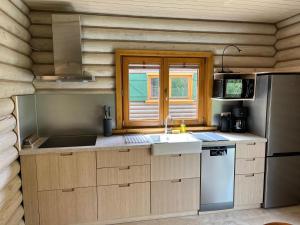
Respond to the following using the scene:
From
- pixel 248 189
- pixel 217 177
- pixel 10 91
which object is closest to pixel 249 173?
pixel 248 189

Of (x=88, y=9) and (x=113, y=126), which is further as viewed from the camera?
(x=113, y=126)

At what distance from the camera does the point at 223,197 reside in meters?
2.91

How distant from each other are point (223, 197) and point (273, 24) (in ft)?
8.69

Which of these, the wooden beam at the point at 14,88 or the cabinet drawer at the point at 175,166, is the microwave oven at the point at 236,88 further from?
the wooden beam at the point at 14,88

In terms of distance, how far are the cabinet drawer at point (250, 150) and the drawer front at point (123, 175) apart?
3.84 ft

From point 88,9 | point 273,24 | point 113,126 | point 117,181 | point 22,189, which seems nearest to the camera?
point 22,189

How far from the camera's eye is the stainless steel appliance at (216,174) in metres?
2.82

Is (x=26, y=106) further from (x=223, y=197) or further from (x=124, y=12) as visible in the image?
(x=223, y=197)

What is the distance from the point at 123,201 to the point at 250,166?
1646mm

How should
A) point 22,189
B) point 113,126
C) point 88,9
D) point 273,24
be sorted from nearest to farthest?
point 22,189 → point 88,9 → point 113,126 → point 273,24

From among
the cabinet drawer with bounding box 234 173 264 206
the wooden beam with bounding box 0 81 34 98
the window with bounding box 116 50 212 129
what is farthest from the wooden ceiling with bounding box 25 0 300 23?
the cabinet drawer with bounding box 234 173 264 206

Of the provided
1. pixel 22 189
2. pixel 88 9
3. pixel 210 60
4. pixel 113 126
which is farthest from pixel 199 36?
pixel 22 189

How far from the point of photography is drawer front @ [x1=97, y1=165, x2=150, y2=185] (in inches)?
103

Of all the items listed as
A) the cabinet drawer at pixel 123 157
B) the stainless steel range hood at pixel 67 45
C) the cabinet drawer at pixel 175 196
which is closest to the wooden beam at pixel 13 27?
the stainless steel range hood at pixel 67 45
